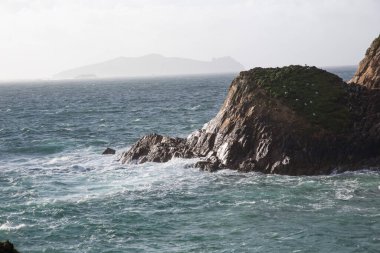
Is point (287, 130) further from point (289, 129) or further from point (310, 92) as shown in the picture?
point (310, 92)

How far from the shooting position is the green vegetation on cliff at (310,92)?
1702 inches

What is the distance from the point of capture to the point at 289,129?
42.4 metres

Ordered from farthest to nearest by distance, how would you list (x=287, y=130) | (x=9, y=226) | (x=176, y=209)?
(x=287, y=130) < (x=176, y=209) < (x=9, y=226)

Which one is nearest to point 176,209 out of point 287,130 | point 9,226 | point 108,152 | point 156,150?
point 9,226

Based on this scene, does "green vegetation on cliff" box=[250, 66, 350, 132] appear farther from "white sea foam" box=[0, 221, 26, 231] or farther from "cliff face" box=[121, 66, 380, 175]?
"white sea foam" box=[0, 221, 26, 231]

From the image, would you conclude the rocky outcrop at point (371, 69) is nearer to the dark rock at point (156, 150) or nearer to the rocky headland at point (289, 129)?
the rocky headland at point (289, 129)

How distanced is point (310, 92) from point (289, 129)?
6.10m

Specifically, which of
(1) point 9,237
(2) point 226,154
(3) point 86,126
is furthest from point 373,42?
(3) point 86,126

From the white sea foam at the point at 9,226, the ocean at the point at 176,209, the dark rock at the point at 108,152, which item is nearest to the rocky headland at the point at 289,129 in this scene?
the ocean at the point at 176,209

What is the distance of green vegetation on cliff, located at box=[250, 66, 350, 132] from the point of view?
4323 centimetres

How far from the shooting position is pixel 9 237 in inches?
1131

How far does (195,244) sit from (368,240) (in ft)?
29.8

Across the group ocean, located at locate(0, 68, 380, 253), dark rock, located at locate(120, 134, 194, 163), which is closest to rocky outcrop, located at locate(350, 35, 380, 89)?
ocean, located at locate(0, 68, 380, 253)

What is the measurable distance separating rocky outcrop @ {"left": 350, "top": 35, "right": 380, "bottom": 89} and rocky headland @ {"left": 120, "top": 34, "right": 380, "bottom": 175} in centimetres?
12
